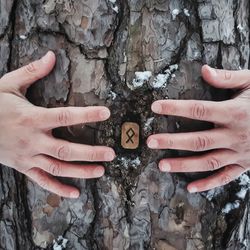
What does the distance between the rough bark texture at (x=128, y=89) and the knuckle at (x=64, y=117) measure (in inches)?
3.0

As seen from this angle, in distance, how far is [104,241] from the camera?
1.38 m

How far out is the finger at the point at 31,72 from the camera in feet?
4.13

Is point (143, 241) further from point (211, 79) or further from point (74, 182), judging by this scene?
point (211, 79)

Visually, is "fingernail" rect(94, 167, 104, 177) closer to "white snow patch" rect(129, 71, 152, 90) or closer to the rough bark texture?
the rough bark texture

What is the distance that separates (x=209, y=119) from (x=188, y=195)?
244 millimetres

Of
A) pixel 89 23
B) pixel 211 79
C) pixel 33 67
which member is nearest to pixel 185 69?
pixel 211 79

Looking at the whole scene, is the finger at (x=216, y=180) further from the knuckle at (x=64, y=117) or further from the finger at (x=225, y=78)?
the knuckle at (x=64, y=117)

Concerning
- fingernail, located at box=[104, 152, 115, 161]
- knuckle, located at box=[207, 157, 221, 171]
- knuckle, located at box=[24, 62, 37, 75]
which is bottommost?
knuckle, located at box=[207, 157, 221, 171]

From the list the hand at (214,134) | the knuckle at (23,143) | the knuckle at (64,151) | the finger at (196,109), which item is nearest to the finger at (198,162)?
the hand at (214,134)

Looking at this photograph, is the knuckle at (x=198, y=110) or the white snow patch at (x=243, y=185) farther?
the white snow patch at (x=243, y=185)

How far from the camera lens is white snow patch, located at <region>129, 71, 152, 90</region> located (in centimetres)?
125

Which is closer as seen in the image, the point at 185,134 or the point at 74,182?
the point at 185,134

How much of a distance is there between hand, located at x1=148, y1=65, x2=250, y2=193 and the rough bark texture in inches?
1.7

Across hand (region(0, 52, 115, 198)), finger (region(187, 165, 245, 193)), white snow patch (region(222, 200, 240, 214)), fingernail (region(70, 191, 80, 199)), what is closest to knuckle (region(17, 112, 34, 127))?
hand (region(0, 52, 115, 198))
